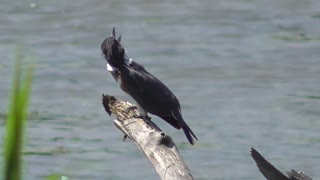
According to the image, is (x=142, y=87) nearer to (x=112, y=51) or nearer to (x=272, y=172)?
(x=112, y=51)

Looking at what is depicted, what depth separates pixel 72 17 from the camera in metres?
11.2

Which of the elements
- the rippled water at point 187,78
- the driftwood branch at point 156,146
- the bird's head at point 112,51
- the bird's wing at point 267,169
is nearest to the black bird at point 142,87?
the bird's head at point 112,51

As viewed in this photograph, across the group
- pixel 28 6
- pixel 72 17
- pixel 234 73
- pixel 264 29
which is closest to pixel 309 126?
pixel 234 73

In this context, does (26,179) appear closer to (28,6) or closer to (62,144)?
(62,144)

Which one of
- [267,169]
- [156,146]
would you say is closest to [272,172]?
[267,169]

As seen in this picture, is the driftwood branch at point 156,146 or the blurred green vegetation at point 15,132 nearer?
the blurred green vegetation at point 15,132

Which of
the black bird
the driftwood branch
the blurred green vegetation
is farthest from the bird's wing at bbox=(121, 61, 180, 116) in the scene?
the blurred green vegetation

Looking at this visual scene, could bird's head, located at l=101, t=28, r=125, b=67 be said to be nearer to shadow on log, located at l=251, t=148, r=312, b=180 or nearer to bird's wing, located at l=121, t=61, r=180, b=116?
bird's wing, located at l=121, t=61, r=180, b=116

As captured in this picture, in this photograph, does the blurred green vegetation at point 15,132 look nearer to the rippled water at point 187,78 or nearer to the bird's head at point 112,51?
the bird's head at point 112,51

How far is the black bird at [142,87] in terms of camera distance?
4.64 m

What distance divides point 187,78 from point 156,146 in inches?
234

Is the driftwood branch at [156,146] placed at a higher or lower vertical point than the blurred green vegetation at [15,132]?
lower

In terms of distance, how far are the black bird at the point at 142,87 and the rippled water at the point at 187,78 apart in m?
0.45

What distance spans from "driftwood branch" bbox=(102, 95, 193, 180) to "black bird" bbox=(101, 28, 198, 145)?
95cm
